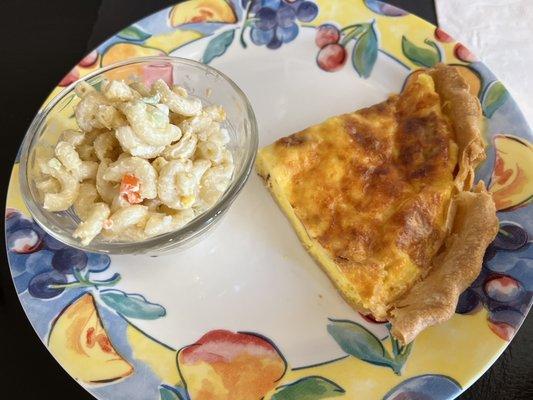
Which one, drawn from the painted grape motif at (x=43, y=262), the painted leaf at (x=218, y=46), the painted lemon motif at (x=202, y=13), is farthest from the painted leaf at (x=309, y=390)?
the painted lemon motif at (x=202, y=13)

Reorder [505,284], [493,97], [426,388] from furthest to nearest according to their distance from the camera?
[493,97], [505,284], [426,388]

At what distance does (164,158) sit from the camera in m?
1.41

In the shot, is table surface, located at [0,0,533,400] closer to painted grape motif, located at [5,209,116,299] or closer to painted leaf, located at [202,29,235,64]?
painted grape motif, located at [5,209,116,299]

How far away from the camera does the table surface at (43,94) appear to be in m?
1.47

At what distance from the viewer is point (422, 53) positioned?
1.87 m

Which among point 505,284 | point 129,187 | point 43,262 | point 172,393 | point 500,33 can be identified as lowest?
point 172,393

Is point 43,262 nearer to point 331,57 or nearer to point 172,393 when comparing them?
point 172,393

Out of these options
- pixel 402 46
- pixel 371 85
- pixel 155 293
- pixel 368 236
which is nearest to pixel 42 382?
pixel 155 293

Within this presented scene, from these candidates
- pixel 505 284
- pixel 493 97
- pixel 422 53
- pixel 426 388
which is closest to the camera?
pixel 426 388

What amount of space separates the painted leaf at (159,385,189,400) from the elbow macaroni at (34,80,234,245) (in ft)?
1.31

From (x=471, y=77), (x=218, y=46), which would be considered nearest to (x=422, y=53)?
(x=471, y=77)

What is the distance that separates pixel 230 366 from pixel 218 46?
1.17 metres

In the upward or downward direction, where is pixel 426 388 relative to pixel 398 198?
downward

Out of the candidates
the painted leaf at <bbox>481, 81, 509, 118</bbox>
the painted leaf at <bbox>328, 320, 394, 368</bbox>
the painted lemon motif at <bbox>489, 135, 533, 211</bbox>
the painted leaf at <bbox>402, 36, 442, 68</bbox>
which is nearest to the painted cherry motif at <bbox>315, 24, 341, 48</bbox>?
the painted leaf at <bbox>402, 36, 442, 68</bbox>
